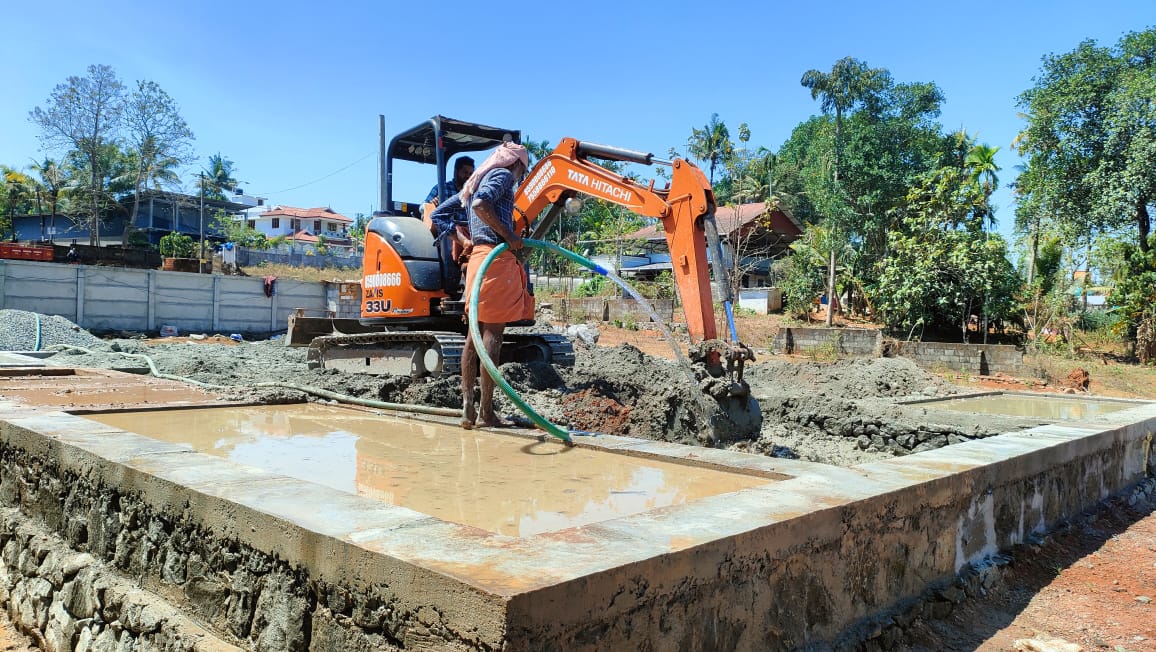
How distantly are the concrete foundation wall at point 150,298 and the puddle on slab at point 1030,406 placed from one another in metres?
19.3

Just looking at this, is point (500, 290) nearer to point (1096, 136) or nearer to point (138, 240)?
point (1096, 136)

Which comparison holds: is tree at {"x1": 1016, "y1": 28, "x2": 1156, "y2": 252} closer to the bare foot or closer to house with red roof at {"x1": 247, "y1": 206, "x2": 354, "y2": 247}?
the bare foot

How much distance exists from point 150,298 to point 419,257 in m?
15.7

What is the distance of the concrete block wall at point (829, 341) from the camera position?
16.4m

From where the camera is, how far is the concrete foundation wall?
18.8 m

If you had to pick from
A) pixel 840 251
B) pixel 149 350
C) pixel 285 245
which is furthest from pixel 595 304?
pixel 285 245

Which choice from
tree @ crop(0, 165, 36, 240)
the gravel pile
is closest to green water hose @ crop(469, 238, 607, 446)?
the gravel pile

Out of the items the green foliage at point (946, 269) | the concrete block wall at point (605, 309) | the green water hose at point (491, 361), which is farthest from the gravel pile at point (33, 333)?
the green foliage at point (946, 269)

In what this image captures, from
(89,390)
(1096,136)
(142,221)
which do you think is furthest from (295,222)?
(89,390)

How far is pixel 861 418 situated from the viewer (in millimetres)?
6680

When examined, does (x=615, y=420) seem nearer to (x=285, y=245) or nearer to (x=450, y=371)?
(x=450, y=371)

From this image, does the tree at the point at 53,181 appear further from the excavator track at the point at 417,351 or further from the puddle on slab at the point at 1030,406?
the puddle on slab at the point at 1030,406

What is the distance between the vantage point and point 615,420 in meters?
6.38

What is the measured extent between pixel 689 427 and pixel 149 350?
437 inches
